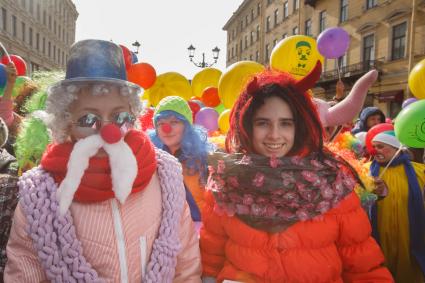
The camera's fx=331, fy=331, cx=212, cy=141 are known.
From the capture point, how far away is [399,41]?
55.0 feet

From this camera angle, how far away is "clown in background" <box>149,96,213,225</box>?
3.05 meters

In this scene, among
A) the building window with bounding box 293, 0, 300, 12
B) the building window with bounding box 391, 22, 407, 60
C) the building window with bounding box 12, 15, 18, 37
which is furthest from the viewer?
the building window with bounding box 12, 15, 18, 37

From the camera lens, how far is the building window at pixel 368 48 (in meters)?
18.4

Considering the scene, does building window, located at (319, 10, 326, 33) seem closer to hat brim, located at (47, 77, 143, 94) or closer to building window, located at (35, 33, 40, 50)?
hat brim, located at (47, 77, 143, 94)

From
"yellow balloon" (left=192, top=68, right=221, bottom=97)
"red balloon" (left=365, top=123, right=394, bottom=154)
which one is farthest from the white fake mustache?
"yellow balloon" (left=192, top=68, right=221, bottom=97)

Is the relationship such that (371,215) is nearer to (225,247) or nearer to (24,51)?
(225,247)

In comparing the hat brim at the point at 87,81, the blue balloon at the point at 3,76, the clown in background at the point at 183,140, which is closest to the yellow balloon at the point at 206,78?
the clown in background at the point at 183,140

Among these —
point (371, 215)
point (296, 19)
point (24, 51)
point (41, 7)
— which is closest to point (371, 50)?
point (296, 19)

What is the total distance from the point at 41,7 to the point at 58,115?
4333cm

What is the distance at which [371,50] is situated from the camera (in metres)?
18.6

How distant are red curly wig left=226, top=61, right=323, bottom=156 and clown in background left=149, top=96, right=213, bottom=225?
4.03ft

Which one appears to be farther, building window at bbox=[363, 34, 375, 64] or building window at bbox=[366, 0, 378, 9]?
building window at bbox=[363, 34, 375, 64]

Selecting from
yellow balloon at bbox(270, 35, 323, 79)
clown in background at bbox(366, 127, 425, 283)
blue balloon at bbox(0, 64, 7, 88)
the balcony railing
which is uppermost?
the balcony railing

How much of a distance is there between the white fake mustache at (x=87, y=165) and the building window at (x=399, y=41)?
60.8 feet
